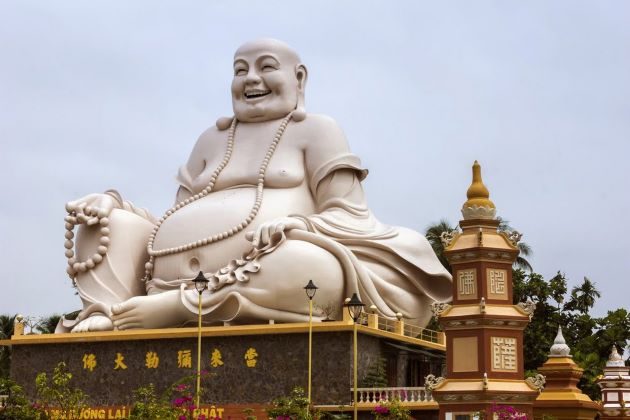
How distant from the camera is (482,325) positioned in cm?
1438

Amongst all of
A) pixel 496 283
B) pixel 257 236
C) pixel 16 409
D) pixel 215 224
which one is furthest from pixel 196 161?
pixel 496 283

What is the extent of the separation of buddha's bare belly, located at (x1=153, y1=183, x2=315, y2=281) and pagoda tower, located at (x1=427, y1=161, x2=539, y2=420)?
19.1 feet

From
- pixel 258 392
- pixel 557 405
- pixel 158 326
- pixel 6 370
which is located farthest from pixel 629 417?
pixel 6 370

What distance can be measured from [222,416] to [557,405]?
4.91 meters

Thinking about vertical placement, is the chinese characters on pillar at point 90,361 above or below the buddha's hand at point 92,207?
below

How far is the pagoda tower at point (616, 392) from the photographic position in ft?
60.1

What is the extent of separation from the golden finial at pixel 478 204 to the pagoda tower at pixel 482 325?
0.04ft

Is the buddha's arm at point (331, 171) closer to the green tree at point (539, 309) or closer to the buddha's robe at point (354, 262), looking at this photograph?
the buddha's robe at point (354, 262)

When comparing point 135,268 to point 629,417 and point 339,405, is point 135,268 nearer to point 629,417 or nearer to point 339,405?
point 339,405

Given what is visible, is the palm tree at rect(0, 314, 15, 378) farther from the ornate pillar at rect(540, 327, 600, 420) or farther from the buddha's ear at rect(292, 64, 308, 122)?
the ornate pillar at rect(540, 327, 600, 420)

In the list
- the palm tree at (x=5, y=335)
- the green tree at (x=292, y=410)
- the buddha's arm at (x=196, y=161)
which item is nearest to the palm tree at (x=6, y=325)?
the palm tree at (x=5, y=335)

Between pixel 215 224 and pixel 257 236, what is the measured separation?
123 centimetres

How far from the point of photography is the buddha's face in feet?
70.8

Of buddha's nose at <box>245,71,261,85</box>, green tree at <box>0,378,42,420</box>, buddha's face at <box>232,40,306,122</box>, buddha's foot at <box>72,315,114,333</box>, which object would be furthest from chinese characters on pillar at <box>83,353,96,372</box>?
buddha's nose at <box>245,71,261,85</box>
